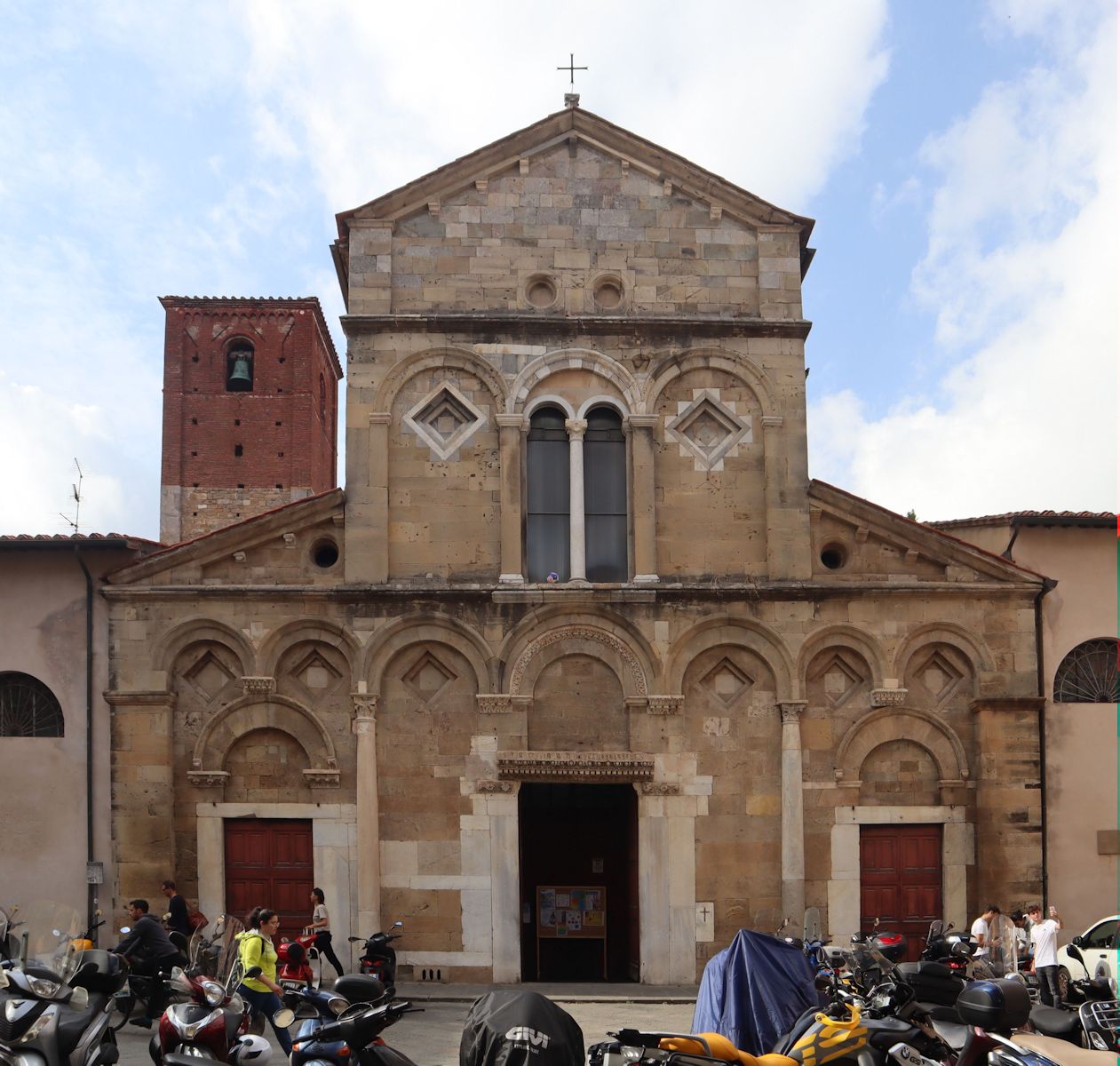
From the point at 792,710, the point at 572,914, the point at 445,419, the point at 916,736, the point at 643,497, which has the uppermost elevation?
the point at 445,419

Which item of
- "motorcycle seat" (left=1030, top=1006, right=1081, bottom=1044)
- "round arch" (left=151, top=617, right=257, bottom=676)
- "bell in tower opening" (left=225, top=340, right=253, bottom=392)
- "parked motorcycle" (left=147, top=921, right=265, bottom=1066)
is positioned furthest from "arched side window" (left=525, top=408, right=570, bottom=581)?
"bell in tower opening" (left=225, top=340, right=253, bottom=392)

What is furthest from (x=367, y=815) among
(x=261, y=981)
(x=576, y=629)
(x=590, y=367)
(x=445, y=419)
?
(x=590, y=367)

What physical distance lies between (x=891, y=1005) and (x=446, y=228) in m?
13.6

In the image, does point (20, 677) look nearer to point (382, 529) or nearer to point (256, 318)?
point (382, 529)

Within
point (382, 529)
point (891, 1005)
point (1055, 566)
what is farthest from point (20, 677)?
point (1055, 566)

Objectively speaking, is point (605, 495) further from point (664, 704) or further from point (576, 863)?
point (576, 863)

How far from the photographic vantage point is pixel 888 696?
66.2 ft

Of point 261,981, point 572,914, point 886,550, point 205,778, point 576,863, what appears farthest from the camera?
point 576,863

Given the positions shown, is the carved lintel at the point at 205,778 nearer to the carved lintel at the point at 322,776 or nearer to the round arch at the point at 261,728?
the round arch at the point at 261,728

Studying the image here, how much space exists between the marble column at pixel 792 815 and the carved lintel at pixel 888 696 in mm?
1084

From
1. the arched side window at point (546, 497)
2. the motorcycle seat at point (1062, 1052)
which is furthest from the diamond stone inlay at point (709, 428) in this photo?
the motorcycle seat at point (1062, 1052)

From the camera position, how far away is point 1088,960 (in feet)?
58.0

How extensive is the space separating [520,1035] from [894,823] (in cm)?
1234

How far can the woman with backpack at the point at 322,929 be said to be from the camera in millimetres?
17781
